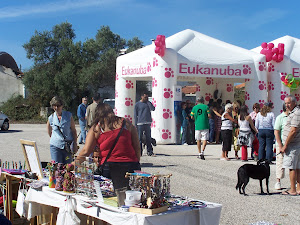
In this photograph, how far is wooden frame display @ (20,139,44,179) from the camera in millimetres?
5316

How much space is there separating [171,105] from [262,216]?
9989mm

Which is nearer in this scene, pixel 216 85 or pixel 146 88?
pixel 216 85

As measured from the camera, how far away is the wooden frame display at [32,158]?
532 centimetres

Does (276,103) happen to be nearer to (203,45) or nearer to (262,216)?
(203,45)

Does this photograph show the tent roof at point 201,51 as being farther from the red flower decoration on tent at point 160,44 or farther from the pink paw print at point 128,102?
the pink paw print at point 128,102

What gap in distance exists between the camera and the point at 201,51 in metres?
16.9

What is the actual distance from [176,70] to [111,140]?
1157cm

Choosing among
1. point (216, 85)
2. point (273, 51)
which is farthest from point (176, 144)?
point (216, 85)

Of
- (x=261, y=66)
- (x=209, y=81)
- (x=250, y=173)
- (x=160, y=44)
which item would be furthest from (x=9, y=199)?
(x=209, y=81)

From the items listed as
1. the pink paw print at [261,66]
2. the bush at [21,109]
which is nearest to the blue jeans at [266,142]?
the pink paw print at [261,66]

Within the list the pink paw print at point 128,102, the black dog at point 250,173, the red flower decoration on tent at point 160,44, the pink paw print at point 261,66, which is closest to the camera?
the black dog at point 250,173

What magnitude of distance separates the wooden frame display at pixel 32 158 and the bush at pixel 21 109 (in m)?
28.3

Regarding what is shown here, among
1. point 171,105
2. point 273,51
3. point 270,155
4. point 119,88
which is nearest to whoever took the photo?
point 270,155

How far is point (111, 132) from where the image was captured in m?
4.82
